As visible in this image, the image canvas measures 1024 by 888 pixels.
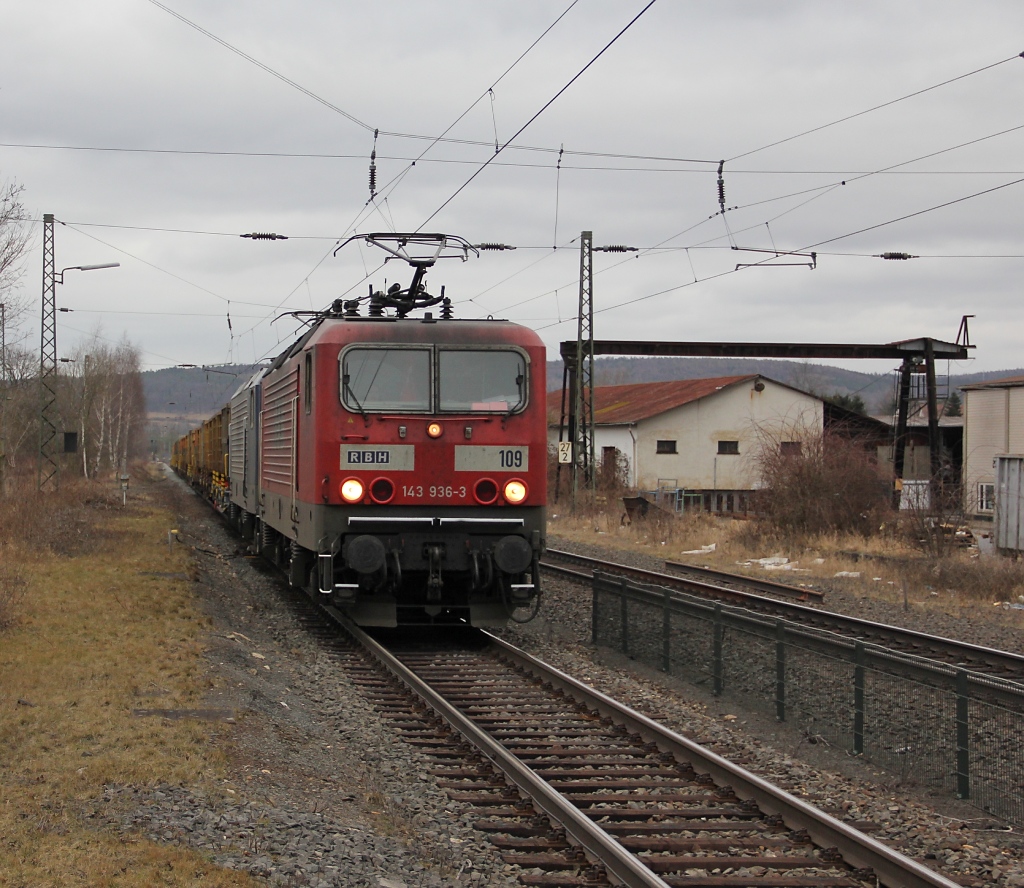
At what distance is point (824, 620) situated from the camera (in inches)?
536

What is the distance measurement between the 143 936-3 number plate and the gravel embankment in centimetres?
204

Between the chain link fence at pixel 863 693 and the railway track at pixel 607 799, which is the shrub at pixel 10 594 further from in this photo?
the chain link fence at pixel 863 693

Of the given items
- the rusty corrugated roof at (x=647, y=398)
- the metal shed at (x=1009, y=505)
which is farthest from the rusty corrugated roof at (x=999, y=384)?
the metal shed at (x=1009, y=505)

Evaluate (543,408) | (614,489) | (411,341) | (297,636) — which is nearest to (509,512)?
(543,408)

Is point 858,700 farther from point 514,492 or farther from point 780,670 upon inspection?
point 514,492

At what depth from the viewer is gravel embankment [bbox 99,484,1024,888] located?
211 inches

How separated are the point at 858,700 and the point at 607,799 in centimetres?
238

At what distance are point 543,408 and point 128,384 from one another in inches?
3372

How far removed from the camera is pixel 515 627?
13648mm

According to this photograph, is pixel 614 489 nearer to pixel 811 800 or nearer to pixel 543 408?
pixel 543 408

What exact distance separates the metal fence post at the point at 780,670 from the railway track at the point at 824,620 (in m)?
1.82

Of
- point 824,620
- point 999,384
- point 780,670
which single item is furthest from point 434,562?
point 999,384

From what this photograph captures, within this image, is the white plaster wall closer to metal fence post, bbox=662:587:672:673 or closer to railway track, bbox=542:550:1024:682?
railway track, bbox=542:550:1024:682

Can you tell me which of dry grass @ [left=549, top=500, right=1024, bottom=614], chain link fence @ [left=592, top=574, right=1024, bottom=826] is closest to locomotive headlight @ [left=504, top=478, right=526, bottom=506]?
chain link fence @ [left=592, top=574, right=1024, bottom=826]
